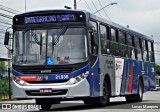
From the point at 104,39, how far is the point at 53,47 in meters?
2.96

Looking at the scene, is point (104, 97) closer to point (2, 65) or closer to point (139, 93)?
point (139, 93)

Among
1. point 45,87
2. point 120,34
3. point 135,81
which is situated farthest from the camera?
point 135,81

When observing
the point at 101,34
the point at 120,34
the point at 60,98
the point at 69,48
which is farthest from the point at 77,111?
the point at 120,34

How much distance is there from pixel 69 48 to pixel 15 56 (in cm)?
198

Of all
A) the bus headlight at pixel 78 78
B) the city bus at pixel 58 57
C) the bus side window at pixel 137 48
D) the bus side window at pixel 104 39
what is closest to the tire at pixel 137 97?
the bus side window at pixel 137 48

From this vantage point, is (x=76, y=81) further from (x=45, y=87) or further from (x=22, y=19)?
(x=22, y=19)

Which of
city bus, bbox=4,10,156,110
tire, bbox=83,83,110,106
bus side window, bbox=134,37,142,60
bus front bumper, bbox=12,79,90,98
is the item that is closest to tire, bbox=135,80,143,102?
bus side window, bbox=134,37,142,60

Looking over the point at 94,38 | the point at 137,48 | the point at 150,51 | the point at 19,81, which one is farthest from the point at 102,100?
the point at 150,51

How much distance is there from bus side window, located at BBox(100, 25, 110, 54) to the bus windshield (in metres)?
1.95

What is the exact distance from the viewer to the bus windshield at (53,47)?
53.8 feet

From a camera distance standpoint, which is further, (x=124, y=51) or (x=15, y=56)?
(x=124, y=51)

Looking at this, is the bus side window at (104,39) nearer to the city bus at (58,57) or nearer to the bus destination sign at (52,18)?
the city bus at (58,57)

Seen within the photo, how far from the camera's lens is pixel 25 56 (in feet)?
54.9

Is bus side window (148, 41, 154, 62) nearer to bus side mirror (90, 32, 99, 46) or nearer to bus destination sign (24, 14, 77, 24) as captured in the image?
bus side mirror (90, 32, 99, 46)
